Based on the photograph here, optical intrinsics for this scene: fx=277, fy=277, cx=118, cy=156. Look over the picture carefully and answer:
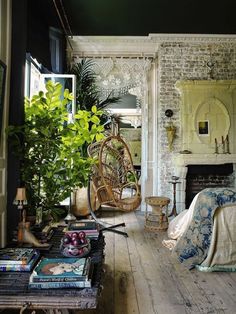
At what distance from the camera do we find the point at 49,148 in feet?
7.04

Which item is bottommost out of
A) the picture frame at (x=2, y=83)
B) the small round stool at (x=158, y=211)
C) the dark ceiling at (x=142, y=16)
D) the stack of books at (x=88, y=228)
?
the small round stool at (x=158, y=211)

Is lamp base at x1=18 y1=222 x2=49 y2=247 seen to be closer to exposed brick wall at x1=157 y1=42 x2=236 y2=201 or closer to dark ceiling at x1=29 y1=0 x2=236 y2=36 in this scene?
dark ceiling at x1=29 y1=0 x2=236 y2=36

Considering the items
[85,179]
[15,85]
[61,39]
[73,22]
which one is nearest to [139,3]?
[73,22]

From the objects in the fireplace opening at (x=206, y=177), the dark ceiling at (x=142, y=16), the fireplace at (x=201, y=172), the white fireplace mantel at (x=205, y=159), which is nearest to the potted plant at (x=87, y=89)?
the dark ceiling at (x=142, y=16)

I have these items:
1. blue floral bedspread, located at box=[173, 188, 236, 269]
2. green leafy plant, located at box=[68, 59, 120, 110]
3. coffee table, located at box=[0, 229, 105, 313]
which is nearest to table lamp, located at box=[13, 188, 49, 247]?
coffee table, located at box=[0, 229, 105, 313]

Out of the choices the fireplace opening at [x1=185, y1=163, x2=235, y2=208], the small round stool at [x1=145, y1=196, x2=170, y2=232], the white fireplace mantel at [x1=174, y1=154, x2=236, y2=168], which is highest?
the white fireplace mantel at [x1=174, y1=154, x2=236, y2=168]

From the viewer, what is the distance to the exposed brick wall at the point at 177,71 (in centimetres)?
541

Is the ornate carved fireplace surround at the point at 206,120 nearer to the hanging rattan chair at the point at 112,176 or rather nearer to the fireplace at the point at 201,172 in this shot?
the fireplace at the point at 201,172

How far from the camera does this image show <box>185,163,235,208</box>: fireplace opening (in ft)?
17.4

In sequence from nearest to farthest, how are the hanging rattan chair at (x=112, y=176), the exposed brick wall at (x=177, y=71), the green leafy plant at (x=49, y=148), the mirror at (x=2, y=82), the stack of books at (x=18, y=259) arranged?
the stack of books at (x=18, y=259)
the mirror at (x=2, y=82)
the green leafy plant at (x=49, y=148)
the hanging rattan chair at (x=112, y=176)
the exposed brick wall at (x=177, y=71)

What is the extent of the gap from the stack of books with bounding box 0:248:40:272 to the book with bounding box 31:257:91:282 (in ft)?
0.25

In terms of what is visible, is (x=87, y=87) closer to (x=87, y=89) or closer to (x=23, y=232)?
(x=87, y=89)

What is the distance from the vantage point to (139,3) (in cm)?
423

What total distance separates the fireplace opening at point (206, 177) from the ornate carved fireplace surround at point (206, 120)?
0.07 meters
